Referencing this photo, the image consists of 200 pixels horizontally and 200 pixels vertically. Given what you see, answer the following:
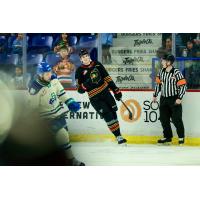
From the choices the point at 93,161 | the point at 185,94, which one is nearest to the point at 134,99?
the point at 185,94

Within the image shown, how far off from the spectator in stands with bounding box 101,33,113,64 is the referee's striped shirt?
1.62ft

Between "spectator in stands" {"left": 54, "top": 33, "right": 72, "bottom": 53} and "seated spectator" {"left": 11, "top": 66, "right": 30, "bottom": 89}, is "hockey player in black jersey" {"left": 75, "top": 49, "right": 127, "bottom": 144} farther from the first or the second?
"seated spectator" {"left": 11, "top": 66, "right": 30, "bottom": 89}

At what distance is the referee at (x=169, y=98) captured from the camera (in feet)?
11.6

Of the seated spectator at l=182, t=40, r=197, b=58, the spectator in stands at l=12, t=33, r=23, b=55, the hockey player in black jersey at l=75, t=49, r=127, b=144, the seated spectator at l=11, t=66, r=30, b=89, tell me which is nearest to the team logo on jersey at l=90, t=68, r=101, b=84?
the hockey player in black jersey at l=75, t=49, r=127, b=144

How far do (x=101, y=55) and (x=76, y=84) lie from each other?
14.0 inches

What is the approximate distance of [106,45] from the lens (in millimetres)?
3518

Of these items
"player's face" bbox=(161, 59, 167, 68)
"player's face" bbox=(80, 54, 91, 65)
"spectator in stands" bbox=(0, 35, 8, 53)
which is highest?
"spectator in stands" bbox=(0, 35, 8, 53)

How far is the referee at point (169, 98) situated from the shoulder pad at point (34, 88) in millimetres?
1076

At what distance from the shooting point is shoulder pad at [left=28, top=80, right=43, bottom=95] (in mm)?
3529

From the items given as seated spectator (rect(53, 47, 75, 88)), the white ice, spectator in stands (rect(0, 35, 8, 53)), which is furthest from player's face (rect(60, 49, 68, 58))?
the white ice

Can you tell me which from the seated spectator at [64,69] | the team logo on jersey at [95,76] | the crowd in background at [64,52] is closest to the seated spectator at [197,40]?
the crowd in background at [64,52]

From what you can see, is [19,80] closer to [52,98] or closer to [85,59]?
[52,98]

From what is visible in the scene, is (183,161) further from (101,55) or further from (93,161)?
(101,55)

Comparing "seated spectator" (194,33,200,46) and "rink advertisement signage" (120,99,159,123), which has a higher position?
"seated spectator" (194,33,200,46)
